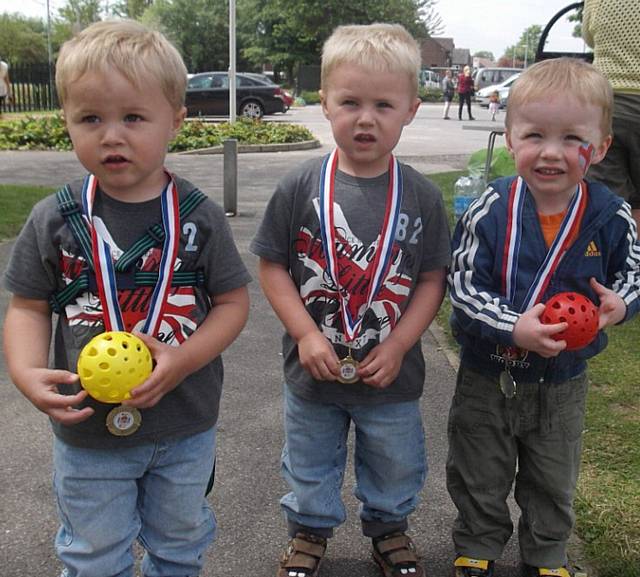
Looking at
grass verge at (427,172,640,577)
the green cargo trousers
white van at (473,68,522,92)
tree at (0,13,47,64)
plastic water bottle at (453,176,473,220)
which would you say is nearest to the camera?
the green cargo trousers

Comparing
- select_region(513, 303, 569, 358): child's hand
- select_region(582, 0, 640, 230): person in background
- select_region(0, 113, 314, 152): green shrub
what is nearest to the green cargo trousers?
select_region(513, 303, 569, 358): child's hand

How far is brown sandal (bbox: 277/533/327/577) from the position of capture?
2.65 metres

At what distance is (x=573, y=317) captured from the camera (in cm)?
214

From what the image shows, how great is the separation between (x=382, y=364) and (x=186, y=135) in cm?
1502

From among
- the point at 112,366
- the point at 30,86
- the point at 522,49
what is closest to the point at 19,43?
the point at 30,86

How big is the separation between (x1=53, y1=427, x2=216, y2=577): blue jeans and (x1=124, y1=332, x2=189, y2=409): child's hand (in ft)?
0.72

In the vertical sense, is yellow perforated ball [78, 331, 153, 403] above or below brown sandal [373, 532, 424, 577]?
above

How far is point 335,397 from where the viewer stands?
99.3 inches

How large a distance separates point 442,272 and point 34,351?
4.13ft

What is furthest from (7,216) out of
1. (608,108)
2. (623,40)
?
(608,108)

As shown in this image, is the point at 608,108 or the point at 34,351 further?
the point at 608,108

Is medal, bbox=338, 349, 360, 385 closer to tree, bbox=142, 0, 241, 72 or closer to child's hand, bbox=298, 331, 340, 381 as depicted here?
child's hand, bbox=298, 331, 340, 381

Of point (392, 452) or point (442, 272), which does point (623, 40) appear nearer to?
point (442, 272)

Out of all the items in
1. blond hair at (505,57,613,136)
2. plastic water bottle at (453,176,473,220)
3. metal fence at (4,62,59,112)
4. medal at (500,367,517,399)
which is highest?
blond hair at (505,57,613,136)
